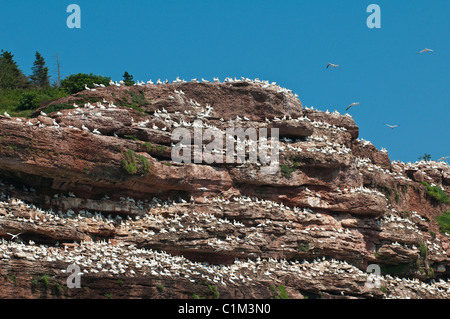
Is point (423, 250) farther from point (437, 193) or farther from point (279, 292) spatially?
point (279, 292)

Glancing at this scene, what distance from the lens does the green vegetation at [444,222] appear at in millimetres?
44578

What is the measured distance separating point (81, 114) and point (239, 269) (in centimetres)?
1128

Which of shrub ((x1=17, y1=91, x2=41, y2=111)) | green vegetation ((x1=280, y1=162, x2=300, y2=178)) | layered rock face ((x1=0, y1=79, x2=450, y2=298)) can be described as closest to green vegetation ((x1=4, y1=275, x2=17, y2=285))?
layered rock face ((x1=0, y1=79, x2=450, y2=298))

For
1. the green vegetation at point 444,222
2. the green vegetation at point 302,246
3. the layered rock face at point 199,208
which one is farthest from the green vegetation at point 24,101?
the green vegetation at point 444,222

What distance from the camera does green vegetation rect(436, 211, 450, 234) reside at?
4458 centimetres

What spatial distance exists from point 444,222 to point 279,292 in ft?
60.0

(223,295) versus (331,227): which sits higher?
(331,227)

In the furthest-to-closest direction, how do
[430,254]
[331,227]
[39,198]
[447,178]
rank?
[447,178], [430,254], [331,227], [39,198]

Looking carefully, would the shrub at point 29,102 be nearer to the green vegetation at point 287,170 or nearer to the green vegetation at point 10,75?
the green vegetation at point 10,75

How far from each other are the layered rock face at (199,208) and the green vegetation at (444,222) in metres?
0.73

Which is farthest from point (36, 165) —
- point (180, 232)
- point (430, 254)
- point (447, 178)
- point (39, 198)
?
point (447, 178)

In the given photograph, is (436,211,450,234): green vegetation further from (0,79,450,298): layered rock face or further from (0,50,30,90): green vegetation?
(0,50,30,90): green vegetation
